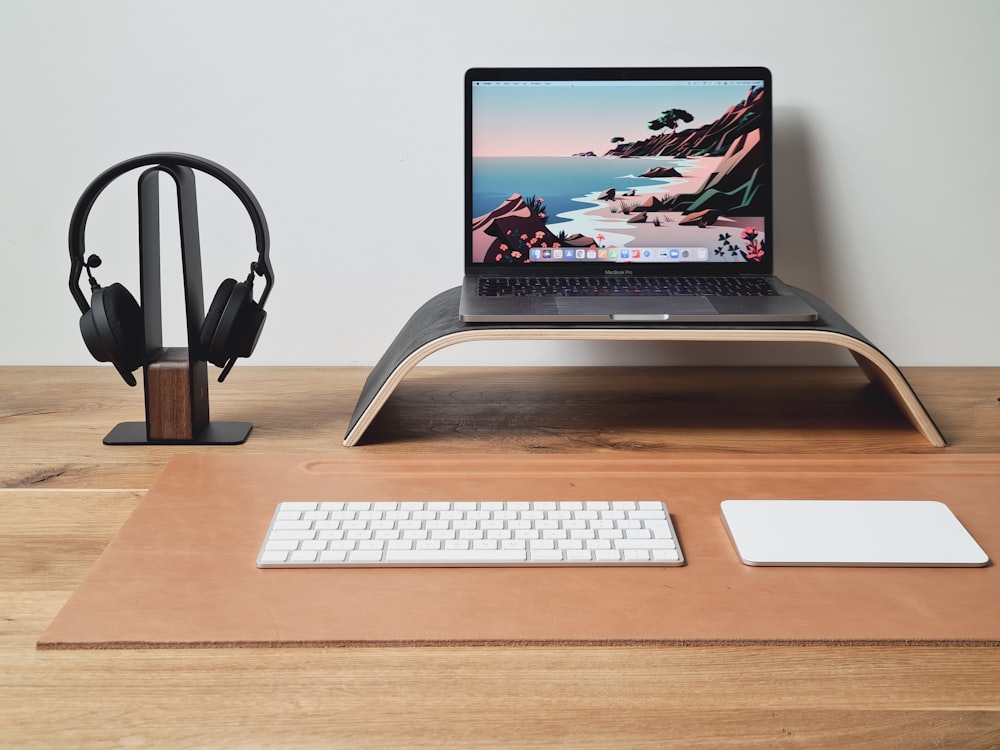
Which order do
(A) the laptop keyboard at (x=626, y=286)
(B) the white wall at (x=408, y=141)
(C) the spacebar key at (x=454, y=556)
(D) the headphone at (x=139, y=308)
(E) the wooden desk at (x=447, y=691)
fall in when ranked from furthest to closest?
(B) the white wall at (x=408, y=141) < (A) the laptop keyboard at (x=626, y=286) < (D) the headphone at (x=139, y=308) < (C) the spacebar key at (x=454, y=556) < (E) the wooden desk at (x=447, y=691)

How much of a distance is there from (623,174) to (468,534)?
0.62 meters

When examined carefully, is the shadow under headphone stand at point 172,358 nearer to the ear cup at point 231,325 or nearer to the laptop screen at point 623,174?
the ear cup at point 231,325

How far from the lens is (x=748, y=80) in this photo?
47.6 inches

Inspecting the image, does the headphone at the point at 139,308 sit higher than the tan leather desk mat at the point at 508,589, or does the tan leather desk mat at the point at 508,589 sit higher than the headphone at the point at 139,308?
the headphone at the point at 139,308

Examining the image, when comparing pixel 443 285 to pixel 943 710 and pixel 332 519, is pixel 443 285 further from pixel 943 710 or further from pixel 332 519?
pixel 943 710

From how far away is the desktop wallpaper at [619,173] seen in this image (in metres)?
1.21

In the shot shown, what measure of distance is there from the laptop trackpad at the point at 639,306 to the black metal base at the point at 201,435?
395mm

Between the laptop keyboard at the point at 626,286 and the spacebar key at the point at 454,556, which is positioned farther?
the laptop keyboard at the point at 626,286

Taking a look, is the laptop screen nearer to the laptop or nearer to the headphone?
the laptop

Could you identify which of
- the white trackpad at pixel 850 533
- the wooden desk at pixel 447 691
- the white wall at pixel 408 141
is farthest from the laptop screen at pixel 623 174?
the wooden desk at pixel 447 691

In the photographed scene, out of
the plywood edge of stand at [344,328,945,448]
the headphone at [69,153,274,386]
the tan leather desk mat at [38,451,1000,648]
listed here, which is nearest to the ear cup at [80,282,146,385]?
the headphone at [69,153,274,386]

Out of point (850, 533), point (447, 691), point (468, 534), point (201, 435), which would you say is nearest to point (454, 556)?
point (468, 534)

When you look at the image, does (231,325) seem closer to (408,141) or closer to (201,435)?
(201,435)

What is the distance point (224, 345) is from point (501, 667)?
57 centimetres
